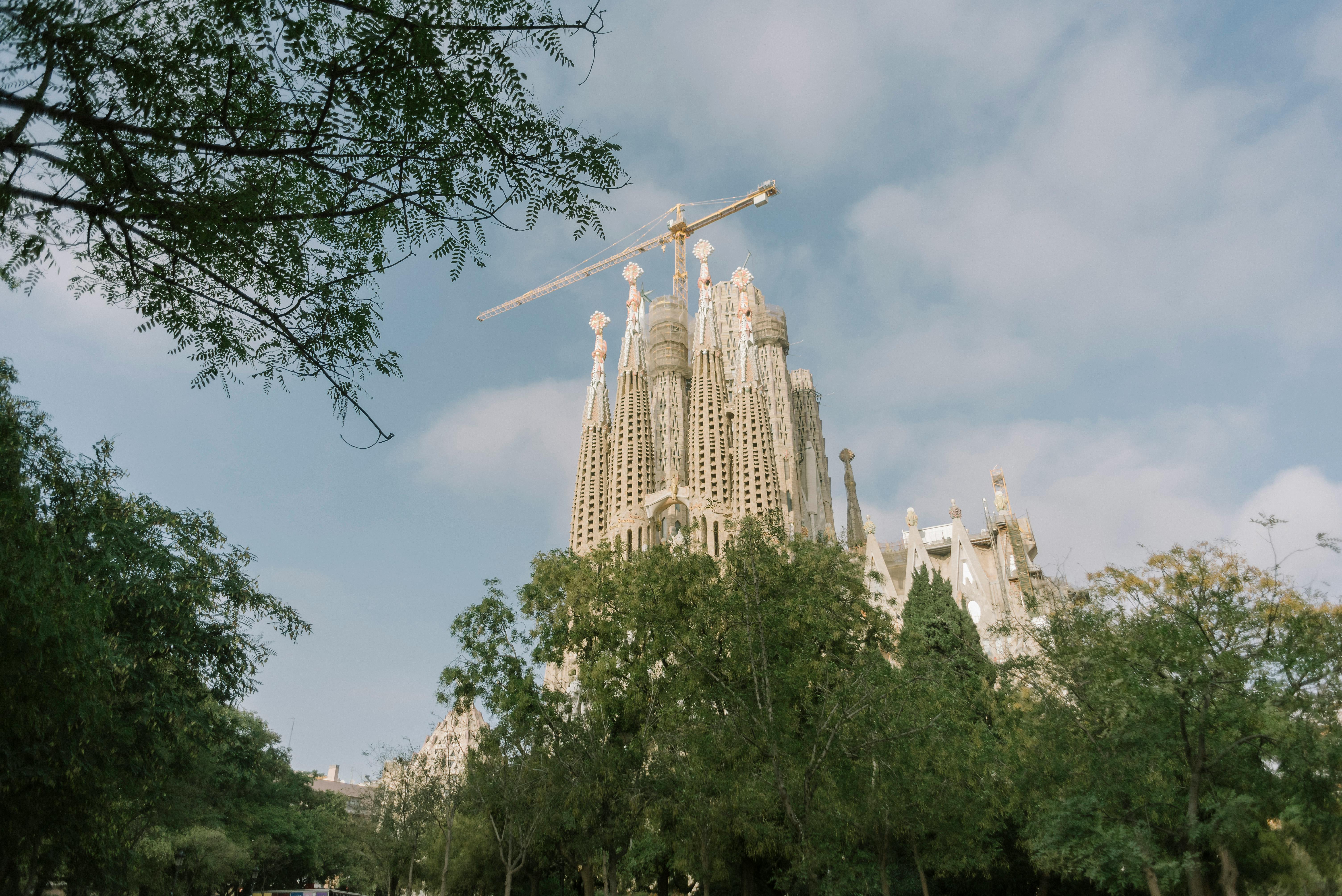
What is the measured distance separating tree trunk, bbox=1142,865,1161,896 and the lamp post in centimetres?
2653

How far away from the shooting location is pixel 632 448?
179 feet

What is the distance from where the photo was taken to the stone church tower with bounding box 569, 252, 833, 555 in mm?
51125

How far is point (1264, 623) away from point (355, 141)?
1270cm

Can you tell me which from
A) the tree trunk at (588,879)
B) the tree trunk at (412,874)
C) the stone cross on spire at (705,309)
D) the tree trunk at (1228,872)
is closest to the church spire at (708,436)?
the stone cross on spire at (705,309)

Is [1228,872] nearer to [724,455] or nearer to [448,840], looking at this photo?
[448,840]

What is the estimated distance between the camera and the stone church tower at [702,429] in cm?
5112

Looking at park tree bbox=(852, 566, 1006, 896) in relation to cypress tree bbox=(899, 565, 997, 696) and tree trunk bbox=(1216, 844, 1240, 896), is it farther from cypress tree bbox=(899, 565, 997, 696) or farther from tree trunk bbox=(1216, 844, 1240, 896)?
tree trunk bbox=(1216, 844, 1240, 896)

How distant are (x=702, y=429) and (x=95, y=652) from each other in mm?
44019

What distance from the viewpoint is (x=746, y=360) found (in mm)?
55031

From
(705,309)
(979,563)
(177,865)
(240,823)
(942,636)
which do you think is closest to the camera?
(942,636)

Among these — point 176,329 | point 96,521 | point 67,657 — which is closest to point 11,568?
point 67,657

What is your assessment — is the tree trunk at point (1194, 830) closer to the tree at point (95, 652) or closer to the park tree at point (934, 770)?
the park tree at point (934, 770)

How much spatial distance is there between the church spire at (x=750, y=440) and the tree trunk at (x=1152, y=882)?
34216mm

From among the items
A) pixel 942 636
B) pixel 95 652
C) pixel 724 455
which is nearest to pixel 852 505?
pixel 724 455
